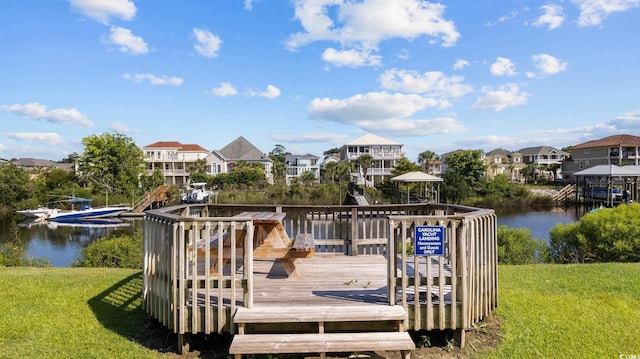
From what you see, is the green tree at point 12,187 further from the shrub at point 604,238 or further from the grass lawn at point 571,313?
the shrub at point 604,238

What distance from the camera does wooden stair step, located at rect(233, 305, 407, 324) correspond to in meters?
3.93

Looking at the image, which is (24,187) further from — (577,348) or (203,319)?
(577,348)

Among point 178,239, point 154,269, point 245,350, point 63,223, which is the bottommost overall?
point 63,223

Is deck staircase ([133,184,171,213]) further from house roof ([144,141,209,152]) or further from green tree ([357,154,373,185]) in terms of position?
green tree ([357,154,373,185])

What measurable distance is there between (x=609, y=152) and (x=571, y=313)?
A: 69508 mm

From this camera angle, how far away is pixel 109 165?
2007 inches

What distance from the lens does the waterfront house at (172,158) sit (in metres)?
→ 67.6

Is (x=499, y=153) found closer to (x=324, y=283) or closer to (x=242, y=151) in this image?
(x=242, y=151)

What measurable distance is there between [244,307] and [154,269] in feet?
4.93

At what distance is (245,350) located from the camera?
359 centimetres

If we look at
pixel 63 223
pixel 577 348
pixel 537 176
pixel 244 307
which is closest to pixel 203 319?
pixel 244 307

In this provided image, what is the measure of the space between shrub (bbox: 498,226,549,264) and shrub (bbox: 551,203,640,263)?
0.55 meters

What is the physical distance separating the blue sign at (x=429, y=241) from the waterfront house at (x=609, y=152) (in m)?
64.9

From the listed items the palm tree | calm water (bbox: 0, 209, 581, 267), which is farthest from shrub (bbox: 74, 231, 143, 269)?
the palm tree
